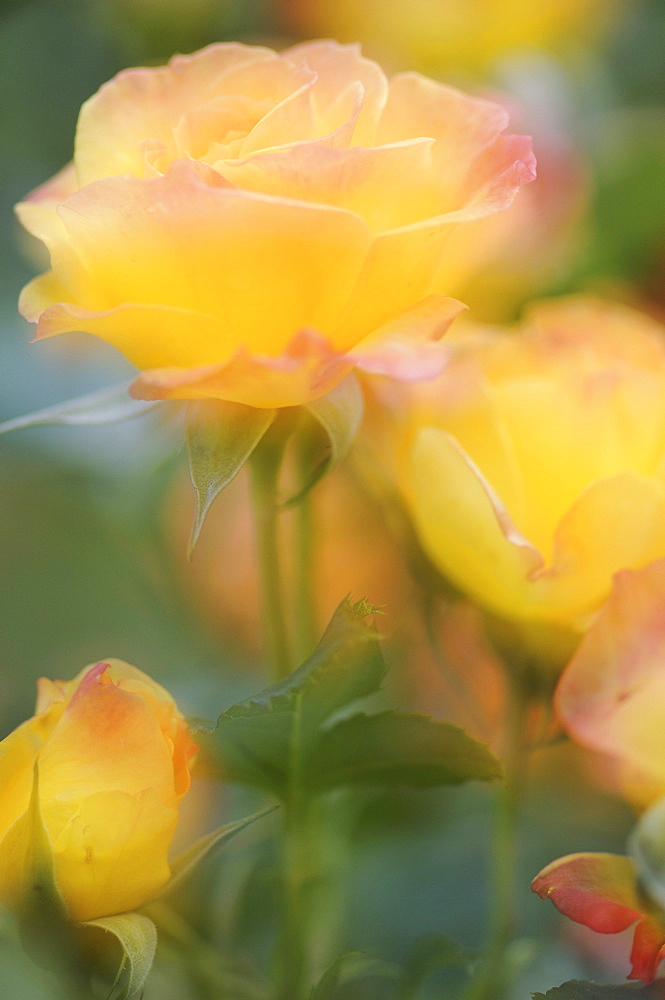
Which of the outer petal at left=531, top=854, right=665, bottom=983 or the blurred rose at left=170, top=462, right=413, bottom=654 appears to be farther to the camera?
the blurred rose at left=170, top=462, right=413, bottom=654

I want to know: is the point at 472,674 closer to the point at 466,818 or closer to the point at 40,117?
the point at 466,818

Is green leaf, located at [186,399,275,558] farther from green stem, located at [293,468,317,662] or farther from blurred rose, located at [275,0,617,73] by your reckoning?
blurred rose, located at [275,0,617,73]

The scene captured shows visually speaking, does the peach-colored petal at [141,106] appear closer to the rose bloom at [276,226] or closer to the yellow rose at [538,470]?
the rose bloom at [276,226]

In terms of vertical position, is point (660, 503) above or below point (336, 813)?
above

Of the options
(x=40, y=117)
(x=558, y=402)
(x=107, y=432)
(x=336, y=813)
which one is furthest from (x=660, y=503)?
(x=40, y=117)

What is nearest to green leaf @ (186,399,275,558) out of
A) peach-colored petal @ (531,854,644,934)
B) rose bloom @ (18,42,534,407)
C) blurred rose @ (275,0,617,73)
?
rose bloom @ (18,42,534,407)
